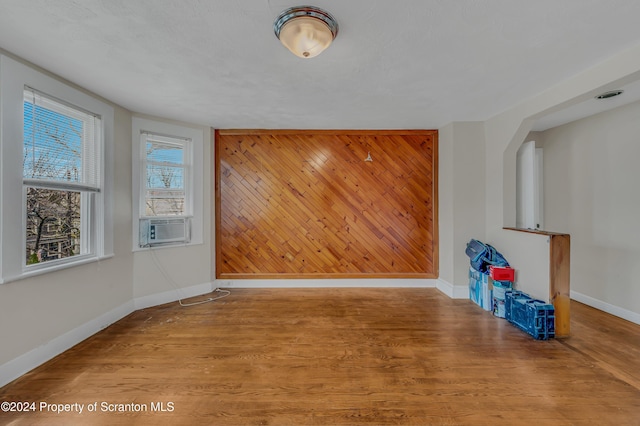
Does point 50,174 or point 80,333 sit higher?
point 50,174

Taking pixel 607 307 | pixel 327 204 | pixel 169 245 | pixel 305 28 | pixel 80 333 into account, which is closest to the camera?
pixel 305 28

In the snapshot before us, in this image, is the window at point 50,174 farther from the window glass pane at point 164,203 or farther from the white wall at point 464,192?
the white wall at point 464,192

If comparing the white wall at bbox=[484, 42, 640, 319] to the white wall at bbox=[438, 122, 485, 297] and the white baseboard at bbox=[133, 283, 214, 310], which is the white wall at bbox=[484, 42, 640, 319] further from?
the white baseboard at bbox=[133, 283, 214, 310]

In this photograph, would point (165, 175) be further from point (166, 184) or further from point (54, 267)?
point (54, 267)

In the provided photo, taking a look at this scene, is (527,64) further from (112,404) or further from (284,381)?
(112,404)

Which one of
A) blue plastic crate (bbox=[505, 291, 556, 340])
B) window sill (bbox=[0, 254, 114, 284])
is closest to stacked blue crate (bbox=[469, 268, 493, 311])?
blue plastic crate (bbox=[505, 291, 556, 340])

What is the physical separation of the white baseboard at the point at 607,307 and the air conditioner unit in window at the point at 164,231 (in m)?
5.37

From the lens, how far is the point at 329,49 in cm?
183

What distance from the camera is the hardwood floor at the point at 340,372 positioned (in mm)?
1561

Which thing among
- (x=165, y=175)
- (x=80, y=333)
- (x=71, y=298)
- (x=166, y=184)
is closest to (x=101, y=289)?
(x=71, y=298)

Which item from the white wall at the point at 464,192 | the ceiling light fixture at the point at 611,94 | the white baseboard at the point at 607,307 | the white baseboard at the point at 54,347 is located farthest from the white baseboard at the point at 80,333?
the ceiling light fixture at the point at 611,94

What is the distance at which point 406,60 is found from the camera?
1.97 metres

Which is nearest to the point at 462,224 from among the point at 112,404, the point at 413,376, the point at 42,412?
the point at 413,376

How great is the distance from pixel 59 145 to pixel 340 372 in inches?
128
